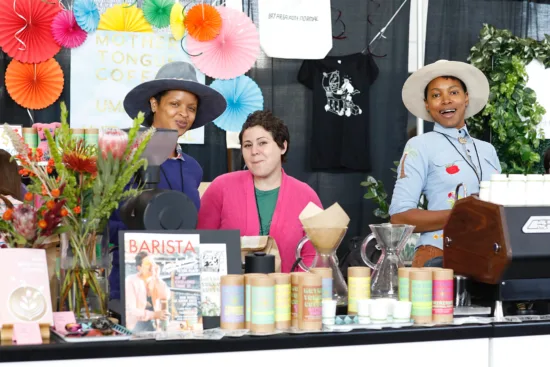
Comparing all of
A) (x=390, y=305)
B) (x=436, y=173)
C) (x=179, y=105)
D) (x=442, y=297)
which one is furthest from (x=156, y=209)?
(x=436, y=173)

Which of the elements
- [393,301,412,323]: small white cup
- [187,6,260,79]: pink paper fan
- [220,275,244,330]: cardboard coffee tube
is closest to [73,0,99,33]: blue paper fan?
[187,6,260,79]: pink paper fan

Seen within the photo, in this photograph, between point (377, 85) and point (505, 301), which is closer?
point (505, 301)

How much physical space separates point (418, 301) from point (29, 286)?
3.25 ft

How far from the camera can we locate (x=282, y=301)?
2.01 metres

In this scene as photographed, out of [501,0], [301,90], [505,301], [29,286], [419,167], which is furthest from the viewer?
[501,0]

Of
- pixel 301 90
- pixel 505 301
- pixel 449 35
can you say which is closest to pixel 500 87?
pixel 449 35

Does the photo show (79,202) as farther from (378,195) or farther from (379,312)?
(378,195)

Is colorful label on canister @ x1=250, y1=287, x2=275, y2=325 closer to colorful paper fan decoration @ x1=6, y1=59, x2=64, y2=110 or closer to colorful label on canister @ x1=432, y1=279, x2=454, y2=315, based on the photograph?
colorful label on canister @ x1=432, y1=279, x2=454, y2=315

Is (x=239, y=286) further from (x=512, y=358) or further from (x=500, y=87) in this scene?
(x=500, y=87)

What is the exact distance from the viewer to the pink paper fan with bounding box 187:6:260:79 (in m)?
5.33

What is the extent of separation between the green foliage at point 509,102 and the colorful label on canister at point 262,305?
407 centimetres

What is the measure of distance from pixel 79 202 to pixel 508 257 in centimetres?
117

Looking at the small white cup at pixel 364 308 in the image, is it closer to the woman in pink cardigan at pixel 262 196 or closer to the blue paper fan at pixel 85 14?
the woman in pink cardigan at pixel 262 196

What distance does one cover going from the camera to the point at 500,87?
18.9ft
